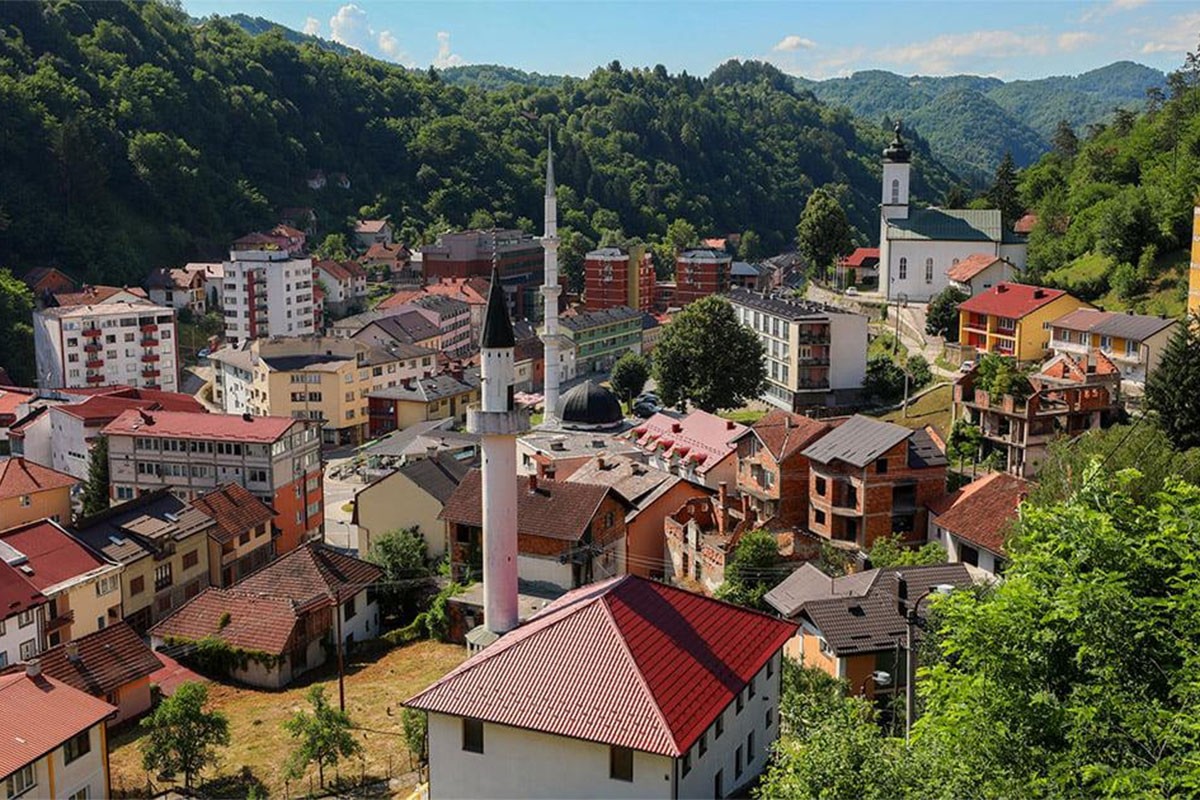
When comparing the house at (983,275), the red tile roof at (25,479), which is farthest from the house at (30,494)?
the house at (983,275)

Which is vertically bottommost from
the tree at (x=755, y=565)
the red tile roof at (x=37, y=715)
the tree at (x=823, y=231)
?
the red tile roof at (x=37, y=715)

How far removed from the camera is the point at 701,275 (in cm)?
10438

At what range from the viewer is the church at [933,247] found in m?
69.4

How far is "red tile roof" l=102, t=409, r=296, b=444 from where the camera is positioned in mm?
46000

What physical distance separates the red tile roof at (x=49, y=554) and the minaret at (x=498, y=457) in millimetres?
14615

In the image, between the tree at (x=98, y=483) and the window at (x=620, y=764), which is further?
the tree at (x=98, y=483)

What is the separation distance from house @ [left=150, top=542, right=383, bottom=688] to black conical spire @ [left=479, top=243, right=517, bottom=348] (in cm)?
994

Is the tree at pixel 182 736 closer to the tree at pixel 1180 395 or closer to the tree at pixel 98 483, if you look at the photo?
the tree at pixel 98 483

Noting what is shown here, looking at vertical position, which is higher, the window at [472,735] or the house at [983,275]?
the house at [983,275]

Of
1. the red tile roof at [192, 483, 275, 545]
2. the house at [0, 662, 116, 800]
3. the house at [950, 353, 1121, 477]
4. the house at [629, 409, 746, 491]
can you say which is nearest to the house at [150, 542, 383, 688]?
the red tile roof at [192, 483, 275, 545]

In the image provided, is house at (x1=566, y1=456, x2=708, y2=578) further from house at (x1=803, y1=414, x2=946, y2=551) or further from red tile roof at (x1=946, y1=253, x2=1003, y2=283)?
red tile roof at (x1=946, y1=253, x2=1003, y2=283)

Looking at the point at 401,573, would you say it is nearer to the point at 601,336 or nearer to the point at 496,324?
the point at 496,324

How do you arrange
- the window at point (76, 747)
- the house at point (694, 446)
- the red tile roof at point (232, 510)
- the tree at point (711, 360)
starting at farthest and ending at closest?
the tree at point (711, 360) → the house at point (694, 446) → the red tile roof at point (232, 510) → the window at point (76, 747)

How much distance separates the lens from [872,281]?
80062mm
